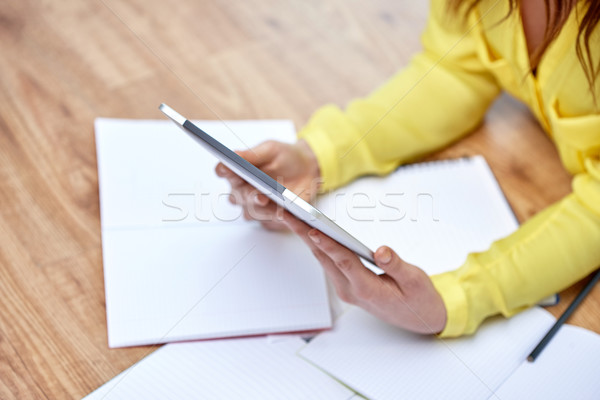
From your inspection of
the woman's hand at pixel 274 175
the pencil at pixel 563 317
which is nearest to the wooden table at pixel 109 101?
the pencil at pixel 563 317

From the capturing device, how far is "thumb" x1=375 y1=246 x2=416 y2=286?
2.02 ft

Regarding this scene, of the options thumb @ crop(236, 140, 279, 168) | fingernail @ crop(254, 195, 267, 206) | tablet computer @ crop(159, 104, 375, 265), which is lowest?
fingernail @ crop(254, 195, 267, 206)

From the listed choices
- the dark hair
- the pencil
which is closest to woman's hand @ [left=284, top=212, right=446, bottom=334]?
the pencil

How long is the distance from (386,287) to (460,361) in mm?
118

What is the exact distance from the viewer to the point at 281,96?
0.96 m

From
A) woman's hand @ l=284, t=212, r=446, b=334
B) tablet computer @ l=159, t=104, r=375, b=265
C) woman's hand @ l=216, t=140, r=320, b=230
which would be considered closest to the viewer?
tablet computer @ l=159, t=104, r=375, b=265

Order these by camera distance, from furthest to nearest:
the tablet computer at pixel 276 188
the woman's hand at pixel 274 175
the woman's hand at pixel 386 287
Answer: the woman's hand at pixel 274 175
the woman's hand at pixel 386 287
the tablet computer at pixel 276 188

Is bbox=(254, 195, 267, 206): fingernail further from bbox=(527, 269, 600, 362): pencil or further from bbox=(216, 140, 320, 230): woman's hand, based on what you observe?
bbox=(527, 269, 600, 362): pencil

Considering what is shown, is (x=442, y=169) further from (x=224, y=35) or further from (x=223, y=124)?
(x=224, y=35)

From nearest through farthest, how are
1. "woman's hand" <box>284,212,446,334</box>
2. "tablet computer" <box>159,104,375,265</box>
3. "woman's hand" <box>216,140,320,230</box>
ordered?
"tablet computer" <box>159,104,375,265</box>
"woman's hand" <box>284,212,446,334</box>
"woman's hand" <box>216,140,320,230</box>

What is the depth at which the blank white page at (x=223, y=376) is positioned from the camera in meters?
0.63

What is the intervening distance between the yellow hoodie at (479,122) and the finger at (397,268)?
0.05 metres

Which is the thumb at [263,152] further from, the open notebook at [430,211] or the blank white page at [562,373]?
the blank white page at [562,373]

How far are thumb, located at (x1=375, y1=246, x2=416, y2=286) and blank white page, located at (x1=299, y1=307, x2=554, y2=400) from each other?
0.08 meters
